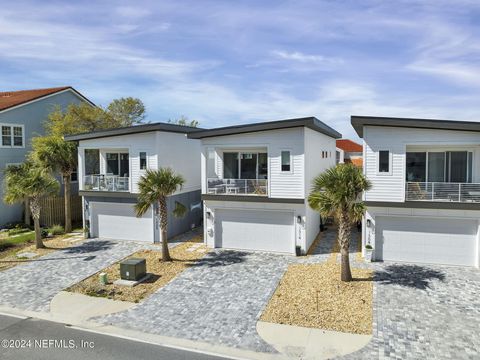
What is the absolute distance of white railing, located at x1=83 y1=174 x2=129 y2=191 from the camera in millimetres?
22641

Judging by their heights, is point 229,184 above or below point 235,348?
above

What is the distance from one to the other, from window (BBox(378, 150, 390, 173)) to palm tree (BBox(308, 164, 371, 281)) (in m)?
A: 3.00

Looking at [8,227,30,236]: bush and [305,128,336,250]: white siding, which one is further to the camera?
[8,227,30,236]: bush

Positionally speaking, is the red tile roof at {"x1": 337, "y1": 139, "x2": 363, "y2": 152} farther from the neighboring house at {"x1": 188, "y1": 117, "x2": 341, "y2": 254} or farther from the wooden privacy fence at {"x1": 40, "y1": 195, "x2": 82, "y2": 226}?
the wooden privacy fence at {"x1": 40, "y1": 195, "x2": 82, "y2": 226}

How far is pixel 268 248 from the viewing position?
19859 mm

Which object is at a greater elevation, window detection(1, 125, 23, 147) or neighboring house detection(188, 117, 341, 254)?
window detection(1, 125, 23, 147)

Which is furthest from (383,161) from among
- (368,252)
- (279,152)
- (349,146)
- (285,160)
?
(349,146)

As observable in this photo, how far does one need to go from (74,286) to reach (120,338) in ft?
17.0

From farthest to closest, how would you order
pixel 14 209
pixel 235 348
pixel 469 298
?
pixel 14 209
pixel 469 298
pixel 235 348

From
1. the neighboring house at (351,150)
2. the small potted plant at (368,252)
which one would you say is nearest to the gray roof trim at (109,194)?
the small potted plant at (368,252)

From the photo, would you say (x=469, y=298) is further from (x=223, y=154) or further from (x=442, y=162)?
(x=223, y=154)

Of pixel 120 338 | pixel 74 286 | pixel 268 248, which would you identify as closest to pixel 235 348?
pixel 120 338

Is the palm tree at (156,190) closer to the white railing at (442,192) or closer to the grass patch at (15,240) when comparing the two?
the grass patch at (15,240)

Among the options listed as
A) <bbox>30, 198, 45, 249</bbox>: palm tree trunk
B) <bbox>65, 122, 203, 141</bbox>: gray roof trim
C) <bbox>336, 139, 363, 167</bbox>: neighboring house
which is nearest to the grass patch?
<bbox>30, 198, 45, 249</bbox>: palm tree trunk
